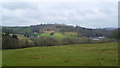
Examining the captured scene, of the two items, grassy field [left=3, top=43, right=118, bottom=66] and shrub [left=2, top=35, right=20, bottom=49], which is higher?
grassy field [left=3, top=43, right=118, bottom=66]

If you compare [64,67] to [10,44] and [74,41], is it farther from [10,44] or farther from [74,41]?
[74,41]

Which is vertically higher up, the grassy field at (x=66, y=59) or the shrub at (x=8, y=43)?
the grassy field at (x=66, y=59)

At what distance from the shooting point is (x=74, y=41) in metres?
98.4

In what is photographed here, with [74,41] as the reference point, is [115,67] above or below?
above

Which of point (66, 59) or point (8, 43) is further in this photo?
point (8, 43)

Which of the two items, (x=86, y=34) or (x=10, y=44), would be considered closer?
(x=10, y=44)

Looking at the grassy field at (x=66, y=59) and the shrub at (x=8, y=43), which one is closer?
the grassy field at (x=66, y=59)

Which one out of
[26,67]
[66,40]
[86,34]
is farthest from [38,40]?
[86,34]

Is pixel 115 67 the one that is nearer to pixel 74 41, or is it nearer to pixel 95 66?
pixel 95 66

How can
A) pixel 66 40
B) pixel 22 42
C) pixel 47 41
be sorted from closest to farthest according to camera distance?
pixel 22 42, pixel 47 41, pixel 66 40

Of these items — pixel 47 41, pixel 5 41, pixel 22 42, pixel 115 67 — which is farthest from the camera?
pixel 47 41

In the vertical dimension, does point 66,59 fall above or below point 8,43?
above

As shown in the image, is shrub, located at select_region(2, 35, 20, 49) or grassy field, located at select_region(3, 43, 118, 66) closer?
grassy field, located at select_region(3, 43, 118, 66)

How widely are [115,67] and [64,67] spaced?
506 cm
